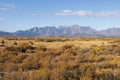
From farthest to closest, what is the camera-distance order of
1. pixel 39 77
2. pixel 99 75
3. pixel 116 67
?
pixel 116 67, pixel 99 75, pixel 39 77

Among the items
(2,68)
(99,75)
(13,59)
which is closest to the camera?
(99,75)

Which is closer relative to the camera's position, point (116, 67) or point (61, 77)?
point (61, 77)

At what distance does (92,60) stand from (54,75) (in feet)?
28.9

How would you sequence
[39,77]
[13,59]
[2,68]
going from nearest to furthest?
[39,77], [2,68], [13,59]

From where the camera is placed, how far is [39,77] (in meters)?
12.0

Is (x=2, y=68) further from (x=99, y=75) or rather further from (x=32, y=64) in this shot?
(x=99, y=75)

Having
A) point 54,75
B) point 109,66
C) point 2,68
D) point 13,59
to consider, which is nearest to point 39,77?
point 54,75

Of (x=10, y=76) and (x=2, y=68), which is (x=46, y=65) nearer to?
(x=2, y=68)

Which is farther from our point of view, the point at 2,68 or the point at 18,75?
the point at 2,68

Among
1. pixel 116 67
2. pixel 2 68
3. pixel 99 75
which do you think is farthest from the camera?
pixel 116 67

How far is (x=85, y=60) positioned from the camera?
20422 millimetres

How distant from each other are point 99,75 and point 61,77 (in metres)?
2.29

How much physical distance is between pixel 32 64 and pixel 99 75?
5234 millimetres

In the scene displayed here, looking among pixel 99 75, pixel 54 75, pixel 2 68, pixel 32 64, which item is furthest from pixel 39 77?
pixel 32 64
